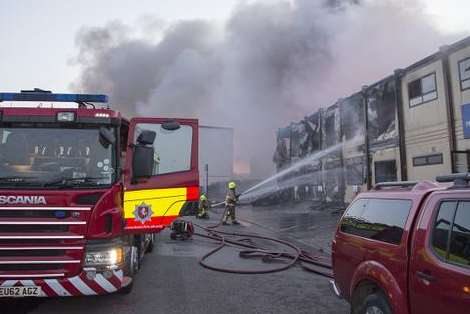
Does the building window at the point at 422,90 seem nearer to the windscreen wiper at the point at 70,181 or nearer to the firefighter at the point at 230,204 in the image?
the firefighter at the point at 230,204

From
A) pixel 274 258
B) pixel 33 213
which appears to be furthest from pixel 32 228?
pixel 274 258

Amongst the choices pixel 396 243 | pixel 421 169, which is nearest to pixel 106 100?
pixel 396 243

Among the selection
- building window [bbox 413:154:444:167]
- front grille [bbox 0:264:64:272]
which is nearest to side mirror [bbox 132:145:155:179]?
front grille [bbox 0:264:64:272]

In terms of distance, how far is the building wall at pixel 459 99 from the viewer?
12.9 metres

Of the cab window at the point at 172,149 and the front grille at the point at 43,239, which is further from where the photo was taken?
the cab window at the point at 172,149

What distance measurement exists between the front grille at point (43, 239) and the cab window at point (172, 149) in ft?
5.84

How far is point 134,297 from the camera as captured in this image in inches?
213

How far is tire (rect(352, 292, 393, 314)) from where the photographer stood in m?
3.06

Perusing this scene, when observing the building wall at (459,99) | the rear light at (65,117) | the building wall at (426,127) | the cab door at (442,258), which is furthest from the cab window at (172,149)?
the building wall at (426,127)

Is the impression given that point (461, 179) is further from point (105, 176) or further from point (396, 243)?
point (105, 176)

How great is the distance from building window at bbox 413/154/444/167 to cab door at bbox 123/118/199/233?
1063 centimetres

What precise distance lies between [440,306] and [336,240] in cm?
168

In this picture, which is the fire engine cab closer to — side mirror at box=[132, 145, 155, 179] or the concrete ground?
side mirror at box=[132, 145, 155, 179]

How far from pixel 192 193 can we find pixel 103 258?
191 centimetres
